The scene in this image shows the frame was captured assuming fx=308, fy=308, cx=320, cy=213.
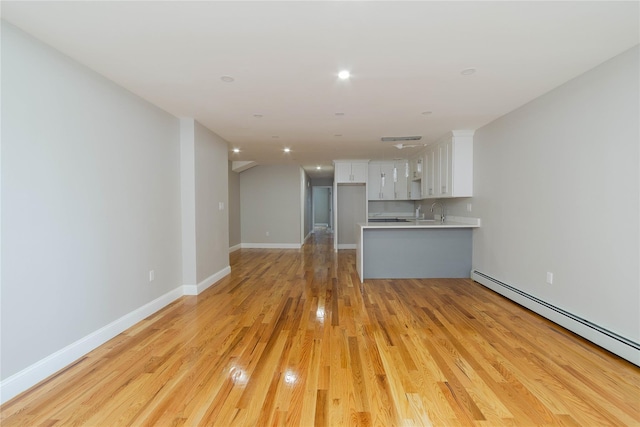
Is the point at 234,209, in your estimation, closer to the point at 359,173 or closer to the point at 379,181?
the point at 359,173

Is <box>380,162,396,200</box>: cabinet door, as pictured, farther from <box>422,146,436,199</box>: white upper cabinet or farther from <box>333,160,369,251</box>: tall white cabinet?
<box>422,146,436,199</box>: white upper cabinet

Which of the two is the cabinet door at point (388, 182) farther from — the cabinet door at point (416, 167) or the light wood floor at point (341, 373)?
the light wood floor at point (341, 373)

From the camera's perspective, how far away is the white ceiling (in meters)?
1.81

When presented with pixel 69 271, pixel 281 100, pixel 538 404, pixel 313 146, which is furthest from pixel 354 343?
pixel 313 146

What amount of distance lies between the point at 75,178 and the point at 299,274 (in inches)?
139

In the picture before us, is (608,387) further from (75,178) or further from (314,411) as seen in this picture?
(75,178)

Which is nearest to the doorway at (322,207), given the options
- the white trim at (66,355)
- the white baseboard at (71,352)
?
the white baseboard at (71,352)

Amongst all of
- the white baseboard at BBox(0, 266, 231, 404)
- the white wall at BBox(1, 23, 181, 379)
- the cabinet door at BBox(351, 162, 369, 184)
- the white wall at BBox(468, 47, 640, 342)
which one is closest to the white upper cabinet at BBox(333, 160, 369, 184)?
the cabinet door at BBox(351, 162, 369, 184)

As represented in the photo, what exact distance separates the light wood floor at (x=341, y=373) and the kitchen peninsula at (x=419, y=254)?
1.29 m

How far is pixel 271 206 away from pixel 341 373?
22.0 feet

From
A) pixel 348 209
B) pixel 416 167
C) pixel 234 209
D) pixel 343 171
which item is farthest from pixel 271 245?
pixel 416 167

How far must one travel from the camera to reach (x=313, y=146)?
5.78 meters

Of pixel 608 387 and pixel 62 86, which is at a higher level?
pixel 62 86

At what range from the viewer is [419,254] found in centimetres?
484
